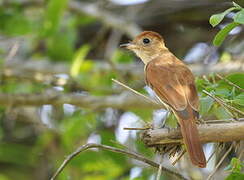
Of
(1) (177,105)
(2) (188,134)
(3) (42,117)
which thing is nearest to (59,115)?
(3) (42,117)

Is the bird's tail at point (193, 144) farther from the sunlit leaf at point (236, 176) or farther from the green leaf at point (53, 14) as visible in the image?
the green leaf at point (53, 14)

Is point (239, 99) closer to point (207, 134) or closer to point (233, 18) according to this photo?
point (207, 134)

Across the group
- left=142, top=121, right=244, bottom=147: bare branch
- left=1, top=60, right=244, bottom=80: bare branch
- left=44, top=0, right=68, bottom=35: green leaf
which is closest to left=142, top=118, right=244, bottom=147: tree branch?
left=142, top=121, right=244, bottom=147: bare branch

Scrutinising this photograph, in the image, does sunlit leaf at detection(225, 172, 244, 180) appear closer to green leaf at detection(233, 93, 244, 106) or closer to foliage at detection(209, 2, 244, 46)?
green leaf at detection(233, 93, 244, 106)

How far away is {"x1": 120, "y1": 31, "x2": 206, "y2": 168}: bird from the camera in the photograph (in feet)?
12.0

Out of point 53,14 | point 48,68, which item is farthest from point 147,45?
point 48,68

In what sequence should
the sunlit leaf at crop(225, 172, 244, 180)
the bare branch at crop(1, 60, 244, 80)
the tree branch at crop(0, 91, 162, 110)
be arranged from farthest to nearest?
the bare branch at crop(1, 60, 244, 80), the tree branch at crop(0, 91, 162, 110), the sunlit leaf at crop(225, 172, 244, 180)

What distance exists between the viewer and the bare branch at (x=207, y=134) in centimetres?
329

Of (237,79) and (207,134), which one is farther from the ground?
(237,79)

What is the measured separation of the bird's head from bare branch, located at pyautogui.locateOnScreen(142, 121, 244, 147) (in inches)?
94.3

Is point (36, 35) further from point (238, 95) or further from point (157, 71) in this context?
point (238, 95)

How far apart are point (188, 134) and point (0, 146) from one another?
4348 mm

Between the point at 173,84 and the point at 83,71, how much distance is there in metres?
2.51

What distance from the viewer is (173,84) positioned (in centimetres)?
467
